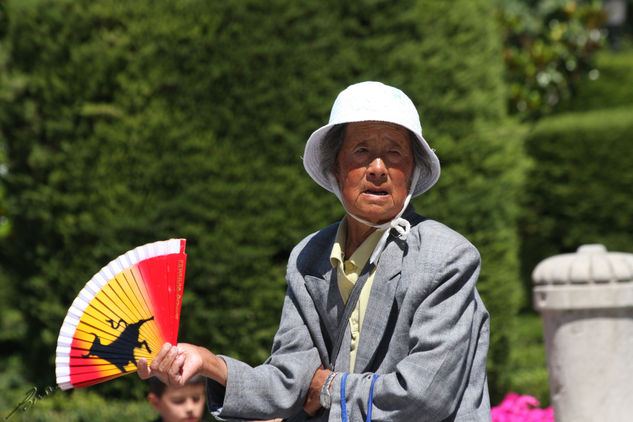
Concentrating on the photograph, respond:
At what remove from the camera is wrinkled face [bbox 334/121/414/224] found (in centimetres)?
245

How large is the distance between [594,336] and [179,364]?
8.38 ft

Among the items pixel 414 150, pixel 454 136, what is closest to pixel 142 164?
pixel 454 136

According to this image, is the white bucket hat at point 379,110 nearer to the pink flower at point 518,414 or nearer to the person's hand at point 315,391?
the person's hand at point 315,391

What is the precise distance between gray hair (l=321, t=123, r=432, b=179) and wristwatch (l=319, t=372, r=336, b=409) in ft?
2.24

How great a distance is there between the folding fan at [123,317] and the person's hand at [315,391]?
0.43 metres

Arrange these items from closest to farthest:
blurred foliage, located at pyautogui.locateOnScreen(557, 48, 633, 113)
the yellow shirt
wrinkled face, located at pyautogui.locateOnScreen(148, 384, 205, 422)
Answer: the yellow shirt → wrinkled face, located at pyautogui.locateOnScreen(148, 384, 205, 422) → blurred foliage, located at pyautogui.locateOnScreen(557, 48, 633, 113)

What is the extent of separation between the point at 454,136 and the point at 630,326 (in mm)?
1883

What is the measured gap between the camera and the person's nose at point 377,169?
2.44 meters

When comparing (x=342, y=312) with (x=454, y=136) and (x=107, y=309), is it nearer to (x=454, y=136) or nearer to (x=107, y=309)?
(x=107, y=309)

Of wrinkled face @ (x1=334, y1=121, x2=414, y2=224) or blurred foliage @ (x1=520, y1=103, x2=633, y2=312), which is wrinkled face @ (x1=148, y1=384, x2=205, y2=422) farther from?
blurred foliage @ (x1=520, y1=103, x2=633, y2=312)

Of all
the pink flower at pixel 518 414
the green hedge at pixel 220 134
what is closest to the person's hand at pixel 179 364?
the pink flower at pixel 518 414

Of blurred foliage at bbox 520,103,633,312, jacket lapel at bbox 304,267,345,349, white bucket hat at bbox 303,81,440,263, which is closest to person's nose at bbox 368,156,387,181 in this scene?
white bucket hat at bbox 303,81,440,263

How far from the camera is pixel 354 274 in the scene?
252 centimetres

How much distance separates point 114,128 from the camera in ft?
17.8
